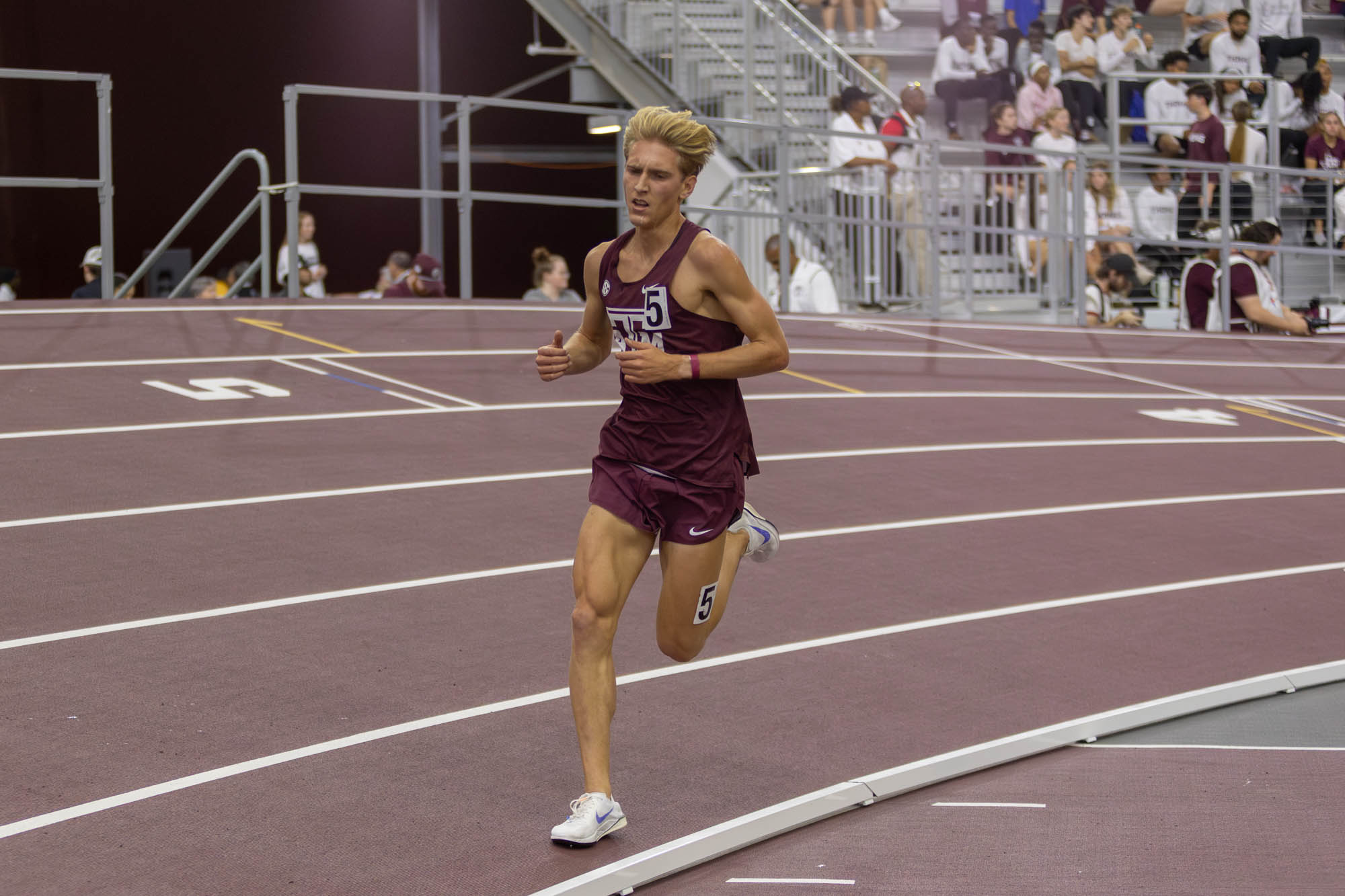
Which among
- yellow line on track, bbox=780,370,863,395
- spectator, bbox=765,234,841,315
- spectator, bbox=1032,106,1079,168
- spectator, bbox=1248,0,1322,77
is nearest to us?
yellow line on track, bbox=780,370,863,395

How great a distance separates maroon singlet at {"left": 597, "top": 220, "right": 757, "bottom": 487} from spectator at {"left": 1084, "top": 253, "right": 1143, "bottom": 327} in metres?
12.6

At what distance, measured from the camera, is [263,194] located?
14.3m

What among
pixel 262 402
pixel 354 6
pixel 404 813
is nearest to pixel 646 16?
pixel 354 6

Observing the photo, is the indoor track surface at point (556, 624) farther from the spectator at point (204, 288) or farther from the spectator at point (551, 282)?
the spectator at point (204, 288)

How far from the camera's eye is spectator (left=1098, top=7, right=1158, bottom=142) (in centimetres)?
2145

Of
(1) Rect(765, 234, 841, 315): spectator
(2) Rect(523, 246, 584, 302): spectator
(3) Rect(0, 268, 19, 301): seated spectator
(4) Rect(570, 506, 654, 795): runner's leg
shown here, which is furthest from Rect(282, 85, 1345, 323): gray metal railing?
(4) Rect(570, 506, 654, 795): runner's leg

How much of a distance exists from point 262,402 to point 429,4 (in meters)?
12.4

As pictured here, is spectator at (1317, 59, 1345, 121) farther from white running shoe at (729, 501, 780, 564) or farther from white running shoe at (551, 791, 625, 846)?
white running shoe at (551, 791, 625, 846)

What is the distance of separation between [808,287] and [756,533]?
423 inches

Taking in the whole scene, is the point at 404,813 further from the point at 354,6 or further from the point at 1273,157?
the point at 354,6

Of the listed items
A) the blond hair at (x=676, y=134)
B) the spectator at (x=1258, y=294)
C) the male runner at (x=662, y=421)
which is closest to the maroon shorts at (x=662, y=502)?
the male runner at (x=662, y=421)

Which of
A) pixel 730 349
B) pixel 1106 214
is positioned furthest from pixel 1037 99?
pixel 730 349

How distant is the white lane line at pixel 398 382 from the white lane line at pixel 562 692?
316 centimetres

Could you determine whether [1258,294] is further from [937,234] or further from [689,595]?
[689,595]
